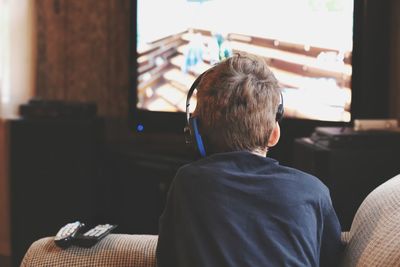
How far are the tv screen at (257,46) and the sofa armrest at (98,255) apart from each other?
1.57 meters

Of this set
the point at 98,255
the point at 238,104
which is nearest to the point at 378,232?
the point at 238,104

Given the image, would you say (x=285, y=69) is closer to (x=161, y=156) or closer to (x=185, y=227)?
(x=161, y=156)

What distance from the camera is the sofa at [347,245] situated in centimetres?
126

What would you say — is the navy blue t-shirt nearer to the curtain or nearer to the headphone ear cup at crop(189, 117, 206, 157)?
the headphone ear cup at crop(189, 117, 206, 157)

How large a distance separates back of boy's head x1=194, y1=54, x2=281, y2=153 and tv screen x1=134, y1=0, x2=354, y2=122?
150cm

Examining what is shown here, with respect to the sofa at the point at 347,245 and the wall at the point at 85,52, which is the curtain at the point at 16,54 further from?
the sofa at the point at 347,245

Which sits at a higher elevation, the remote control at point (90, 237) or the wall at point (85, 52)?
the wall at point (85, 52)

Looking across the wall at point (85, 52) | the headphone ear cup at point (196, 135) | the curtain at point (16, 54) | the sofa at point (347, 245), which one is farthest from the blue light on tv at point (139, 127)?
the headphone ear cup at point (196, 135)

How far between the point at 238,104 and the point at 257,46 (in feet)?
5.61

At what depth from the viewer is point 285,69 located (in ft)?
9.51

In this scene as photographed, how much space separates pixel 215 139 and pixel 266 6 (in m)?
1.71

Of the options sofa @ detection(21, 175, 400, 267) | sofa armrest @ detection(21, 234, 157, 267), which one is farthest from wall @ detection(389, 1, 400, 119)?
sofa armrest @ detection(21, 234, 157, 267)

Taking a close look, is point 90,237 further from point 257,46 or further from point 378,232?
point 257,46

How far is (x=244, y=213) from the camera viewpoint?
4.11ft
